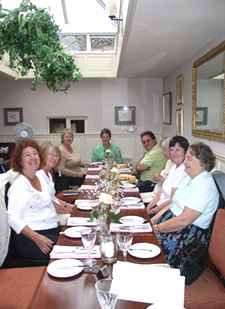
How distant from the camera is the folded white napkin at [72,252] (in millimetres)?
1396

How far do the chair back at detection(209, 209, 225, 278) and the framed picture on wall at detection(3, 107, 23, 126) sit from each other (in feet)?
19.7

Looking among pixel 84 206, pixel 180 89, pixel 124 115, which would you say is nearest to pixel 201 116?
pixel 180 89

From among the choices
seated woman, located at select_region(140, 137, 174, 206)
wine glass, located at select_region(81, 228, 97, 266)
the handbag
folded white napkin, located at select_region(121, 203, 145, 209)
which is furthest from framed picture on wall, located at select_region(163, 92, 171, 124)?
wine glass, located at select_region(81, 228, 97, 266)

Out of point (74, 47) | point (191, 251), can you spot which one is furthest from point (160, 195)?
point (74, 47)

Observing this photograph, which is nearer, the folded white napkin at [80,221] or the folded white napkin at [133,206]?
the folded white napkin at [80,221]

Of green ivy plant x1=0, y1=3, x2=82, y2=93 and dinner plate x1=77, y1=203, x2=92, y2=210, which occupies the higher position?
green ivy plant x1=0, y1=3, x2=82, y2=93

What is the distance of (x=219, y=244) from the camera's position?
1625 millimetres

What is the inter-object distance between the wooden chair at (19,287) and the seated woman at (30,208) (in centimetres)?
20

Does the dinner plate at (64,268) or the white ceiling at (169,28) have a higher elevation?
the white ceiling at (169,28)

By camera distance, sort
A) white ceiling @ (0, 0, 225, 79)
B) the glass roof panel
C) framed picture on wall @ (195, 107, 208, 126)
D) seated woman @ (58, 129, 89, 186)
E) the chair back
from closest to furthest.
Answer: the chair back, white ceiling @ (0, 0, 225, 79), framed picture on wall @ (195, 107, 208, 126), seated woman @ (58, 129, 89, 186), the glass roof panel

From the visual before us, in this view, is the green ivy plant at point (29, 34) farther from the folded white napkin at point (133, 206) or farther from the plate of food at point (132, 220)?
the folded white napkin at point (133, 206)

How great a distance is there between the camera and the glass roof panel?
536cm

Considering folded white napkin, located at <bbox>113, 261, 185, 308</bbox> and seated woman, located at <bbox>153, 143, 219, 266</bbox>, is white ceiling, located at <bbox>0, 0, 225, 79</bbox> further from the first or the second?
folded white napkin, located at <bbox>113, 261, 185, 308</bbox>

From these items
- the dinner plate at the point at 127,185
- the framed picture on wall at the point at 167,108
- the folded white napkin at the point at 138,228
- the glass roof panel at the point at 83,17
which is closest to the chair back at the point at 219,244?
the folded white napkin at the point at 138,228
